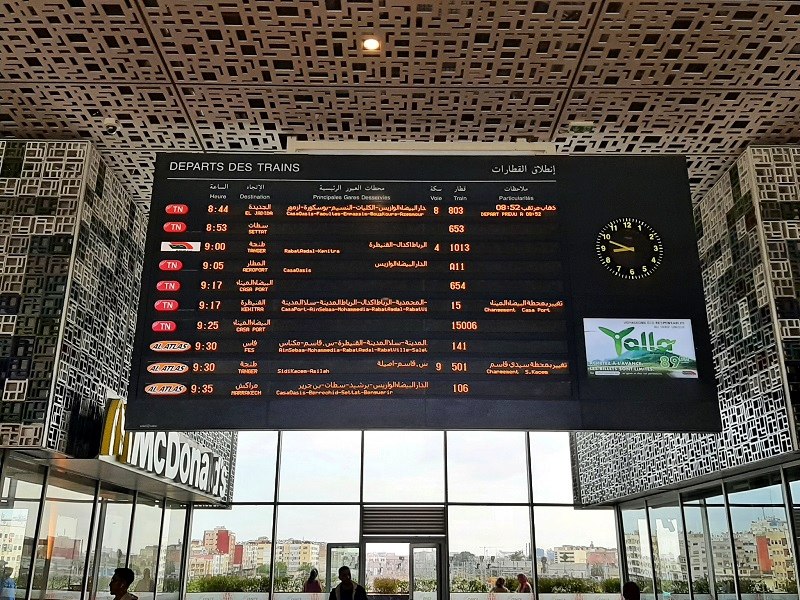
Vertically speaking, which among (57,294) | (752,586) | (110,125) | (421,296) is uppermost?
(110,125)

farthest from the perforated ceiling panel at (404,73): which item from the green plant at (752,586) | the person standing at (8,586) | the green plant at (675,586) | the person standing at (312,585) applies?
the person standing at (312,585)

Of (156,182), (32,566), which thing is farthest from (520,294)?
(32,566)

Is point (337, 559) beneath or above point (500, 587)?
above

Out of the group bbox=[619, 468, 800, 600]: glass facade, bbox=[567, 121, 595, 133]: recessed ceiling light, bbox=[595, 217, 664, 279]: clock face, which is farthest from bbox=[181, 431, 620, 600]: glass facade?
bbox=[595, 217, 664, 279]: clock face

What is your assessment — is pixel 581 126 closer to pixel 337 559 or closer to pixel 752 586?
pixel 752 586

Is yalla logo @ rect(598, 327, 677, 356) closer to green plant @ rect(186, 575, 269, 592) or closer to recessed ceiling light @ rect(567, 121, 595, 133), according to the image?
recessed ceiling light @ rect(567, 121, 595, 133)

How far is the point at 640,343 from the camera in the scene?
420 cm

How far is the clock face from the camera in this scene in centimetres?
442

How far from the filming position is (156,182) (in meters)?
4.67

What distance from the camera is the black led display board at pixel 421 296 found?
403 cm

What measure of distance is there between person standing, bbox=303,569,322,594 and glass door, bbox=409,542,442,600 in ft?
4.70

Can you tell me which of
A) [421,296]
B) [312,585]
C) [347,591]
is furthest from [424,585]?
[421,296]

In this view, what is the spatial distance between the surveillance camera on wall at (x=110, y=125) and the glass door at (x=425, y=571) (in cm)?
803

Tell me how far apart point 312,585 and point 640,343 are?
8050 millimetres
